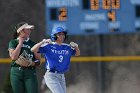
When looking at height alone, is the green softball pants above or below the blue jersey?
below

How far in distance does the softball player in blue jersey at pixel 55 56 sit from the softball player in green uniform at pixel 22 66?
0.57 ft

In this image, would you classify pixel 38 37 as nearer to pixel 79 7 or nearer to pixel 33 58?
pixel 79 7

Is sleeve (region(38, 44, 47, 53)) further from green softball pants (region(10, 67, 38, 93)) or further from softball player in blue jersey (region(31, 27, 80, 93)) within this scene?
green softball pants (region(10, 67, 38, 93))

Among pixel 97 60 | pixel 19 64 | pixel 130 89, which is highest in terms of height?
pixel 19 64

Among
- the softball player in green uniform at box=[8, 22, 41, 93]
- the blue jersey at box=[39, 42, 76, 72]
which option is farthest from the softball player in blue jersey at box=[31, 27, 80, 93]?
the softball player in green uniform at box=[8, 22, 41, 93]

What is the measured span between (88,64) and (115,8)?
5.68 ft

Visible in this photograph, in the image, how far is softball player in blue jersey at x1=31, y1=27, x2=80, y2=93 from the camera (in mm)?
7137

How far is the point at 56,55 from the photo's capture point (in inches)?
283

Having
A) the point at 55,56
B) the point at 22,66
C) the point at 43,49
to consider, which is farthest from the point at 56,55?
the point at 22,66

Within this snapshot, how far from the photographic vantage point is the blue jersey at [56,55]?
7.18m

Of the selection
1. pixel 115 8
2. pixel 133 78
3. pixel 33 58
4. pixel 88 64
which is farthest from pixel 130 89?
pixel 33 58

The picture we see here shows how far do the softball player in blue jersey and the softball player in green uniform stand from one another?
0.17m

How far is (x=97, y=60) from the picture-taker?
11.7m

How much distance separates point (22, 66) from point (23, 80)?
0.61 ft
